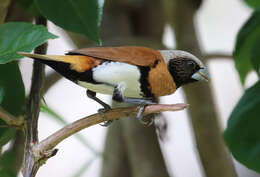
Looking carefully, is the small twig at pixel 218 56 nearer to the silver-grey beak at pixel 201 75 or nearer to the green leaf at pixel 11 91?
the silver-grey beak at pixel 201 75

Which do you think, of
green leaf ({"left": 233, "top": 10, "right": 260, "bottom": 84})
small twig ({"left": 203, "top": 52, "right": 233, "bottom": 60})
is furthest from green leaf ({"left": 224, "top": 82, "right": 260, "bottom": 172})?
small twig ({"left": 203, "top": 52, "right": 233, "bottom": 60})

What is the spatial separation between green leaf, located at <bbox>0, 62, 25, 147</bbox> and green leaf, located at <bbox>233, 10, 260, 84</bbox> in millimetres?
557

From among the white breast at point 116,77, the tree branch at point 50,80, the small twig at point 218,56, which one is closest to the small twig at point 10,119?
the white breast at point 116,77

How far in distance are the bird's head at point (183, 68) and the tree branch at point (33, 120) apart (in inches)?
9.0

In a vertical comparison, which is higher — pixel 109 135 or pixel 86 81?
pixel 86 81

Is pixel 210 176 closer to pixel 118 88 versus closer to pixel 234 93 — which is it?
pixel 118 88

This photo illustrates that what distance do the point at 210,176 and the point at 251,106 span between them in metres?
0.44

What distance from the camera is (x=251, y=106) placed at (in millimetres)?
879

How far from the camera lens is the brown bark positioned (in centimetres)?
124

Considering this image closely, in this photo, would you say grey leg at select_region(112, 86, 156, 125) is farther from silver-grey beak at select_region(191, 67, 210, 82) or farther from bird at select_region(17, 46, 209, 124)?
silver-grey beak at select_region(191, 67, 210, 82)

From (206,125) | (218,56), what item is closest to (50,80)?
(206,125)

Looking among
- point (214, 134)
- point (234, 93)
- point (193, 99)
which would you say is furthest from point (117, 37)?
point (234, 93)

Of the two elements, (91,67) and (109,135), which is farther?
(109,135)

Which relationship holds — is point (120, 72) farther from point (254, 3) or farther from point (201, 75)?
point (254, 3)
